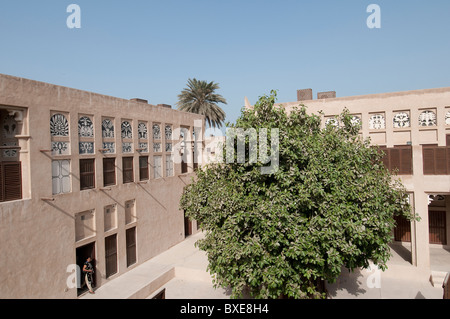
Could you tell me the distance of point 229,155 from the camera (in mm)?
10039

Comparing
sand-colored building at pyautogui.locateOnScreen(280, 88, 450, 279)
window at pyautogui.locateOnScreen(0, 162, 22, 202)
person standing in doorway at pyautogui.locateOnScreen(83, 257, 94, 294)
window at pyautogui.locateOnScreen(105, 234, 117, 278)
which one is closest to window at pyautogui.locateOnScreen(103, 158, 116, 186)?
window at pyautogui.locateOnScreen(105, 234, 117, 278)

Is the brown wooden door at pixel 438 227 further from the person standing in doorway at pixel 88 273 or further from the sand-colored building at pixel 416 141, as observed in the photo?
the person standing in doorway at pixel 88 273

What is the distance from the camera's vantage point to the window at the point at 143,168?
52.3ft

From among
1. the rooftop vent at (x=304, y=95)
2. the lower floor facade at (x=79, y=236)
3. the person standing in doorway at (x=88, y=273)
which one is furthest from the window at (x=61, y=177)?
the rooftop vent at (x=304, y=95)

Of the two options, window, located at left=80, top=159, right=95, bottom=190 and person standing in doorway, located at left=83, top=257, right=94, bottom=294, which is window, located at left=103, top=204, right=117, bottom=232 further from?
person standing in doorway, located at left=83, top=257, right=94, bottom=294

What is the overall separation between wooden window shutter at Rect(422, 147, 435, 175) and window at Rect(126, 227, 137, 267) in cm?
1444

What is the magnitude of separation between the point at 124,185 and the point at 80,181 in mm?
2571

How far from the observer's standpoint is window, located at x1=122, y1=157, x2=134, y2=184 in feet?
48.8

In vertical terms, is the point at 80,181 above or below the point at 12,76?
below

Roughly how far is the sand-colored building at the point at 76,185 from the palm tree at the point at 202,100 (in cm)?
1317

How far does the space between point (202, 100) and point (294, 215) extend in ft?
80.5
